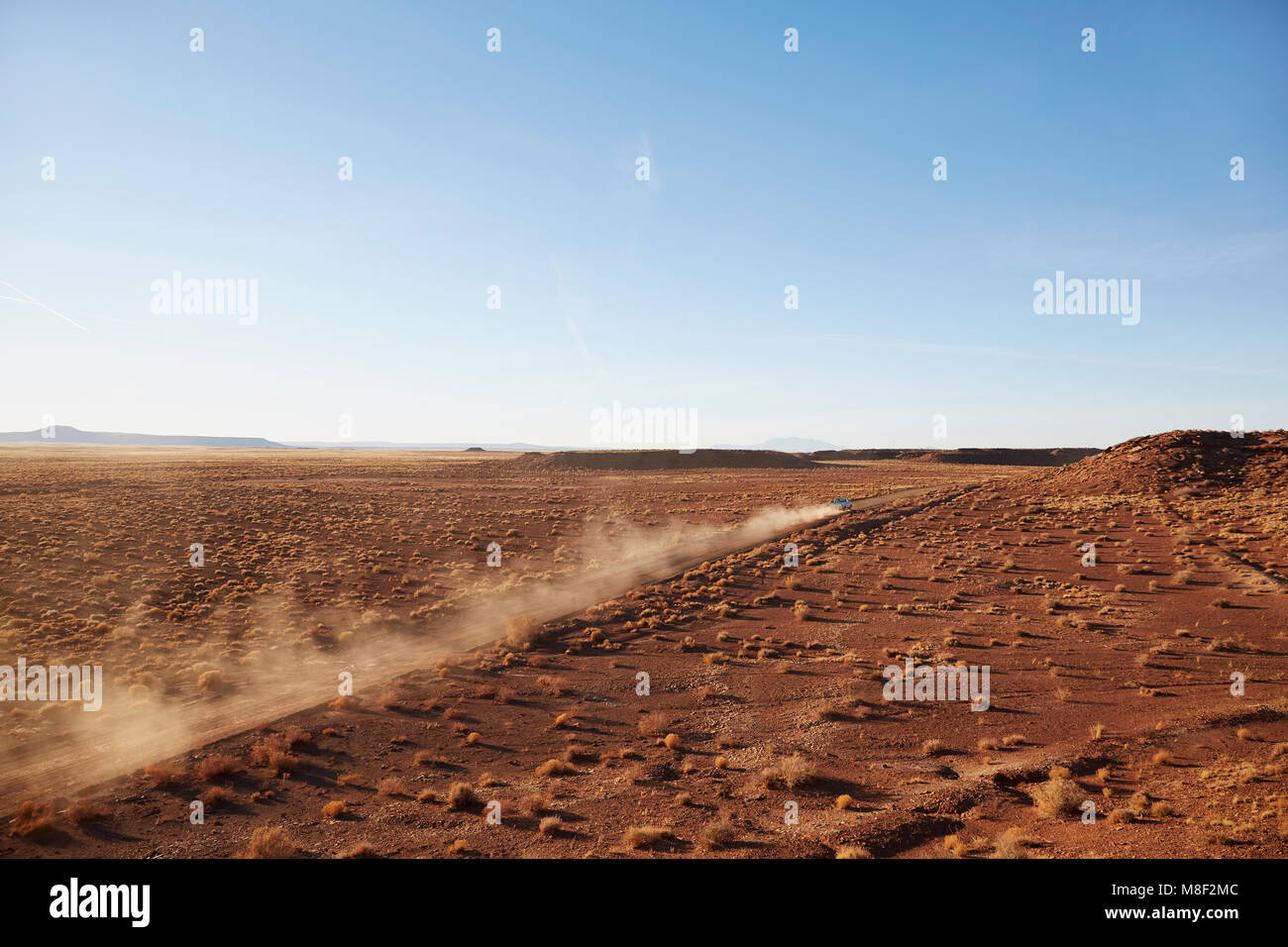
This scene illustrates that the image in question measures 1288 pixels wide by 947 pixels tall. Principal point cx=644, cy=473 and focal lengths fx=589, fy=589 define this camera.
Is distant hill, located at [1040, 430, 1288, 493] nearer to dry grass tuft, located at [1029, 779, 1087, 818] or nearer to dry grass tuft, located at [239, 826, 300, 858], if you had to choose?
dry grass tuft, located at [1029, 779, 1087, 818]


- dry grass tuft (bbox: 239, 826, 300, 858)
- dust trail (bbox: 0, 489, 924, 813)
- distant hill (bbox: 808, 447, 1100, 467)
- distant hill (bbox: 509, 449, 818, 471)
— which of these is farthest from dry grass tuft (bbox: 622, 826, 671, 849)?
distant hill (bbox: 808, 447, 1100, 467)

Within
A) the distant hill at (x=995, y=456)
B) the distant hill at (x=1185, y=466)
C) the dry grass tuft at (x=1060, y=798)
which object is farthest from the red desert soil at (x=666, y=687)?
the distant hill at (x=995, y=456)

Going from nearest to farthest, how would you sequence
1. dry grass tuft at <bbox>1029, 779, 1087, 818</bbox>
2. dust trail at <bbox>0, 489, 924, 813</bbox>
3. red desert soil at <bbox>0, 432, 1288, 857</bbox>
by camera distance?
1. dry grass tuft at <bbox>1029, 779, 1087, 818</bbox>
2. red desert soil at <bbox>0, 432, 1288, 857</bbox>
3. dust trail at <bbox>0, 489, 924, 813</bbox>

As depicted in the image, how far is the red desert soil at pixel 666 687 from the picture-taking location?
1071 centimetres

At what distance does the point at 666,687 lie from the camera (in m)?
18.5

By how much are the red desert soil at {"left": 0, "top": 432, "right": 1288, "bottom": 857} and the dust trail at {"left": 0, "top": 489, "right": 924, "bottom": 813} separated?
13 centimetres

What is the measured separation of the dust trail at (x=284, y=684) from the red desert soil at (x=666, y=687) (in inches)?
5.0

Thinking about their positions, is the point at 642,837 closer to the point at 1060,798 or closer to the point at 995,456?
the point at 1060,798

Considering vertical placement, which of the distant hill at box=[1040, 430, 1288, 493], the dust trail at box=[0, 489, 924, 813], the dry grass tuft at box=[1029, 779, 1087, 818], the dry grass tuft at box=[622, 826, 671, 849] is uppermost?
the distant hill at box=[1040, 430, 1288, 493]

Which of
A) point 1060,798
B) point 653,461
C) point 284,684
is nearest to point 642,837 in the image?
point 1060,798

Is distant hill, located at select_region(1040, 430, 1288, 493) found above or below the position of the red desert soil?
above

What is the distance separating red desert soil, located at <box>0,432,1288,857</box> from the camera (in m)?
10.7

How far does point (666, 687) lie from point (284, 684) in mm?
11696

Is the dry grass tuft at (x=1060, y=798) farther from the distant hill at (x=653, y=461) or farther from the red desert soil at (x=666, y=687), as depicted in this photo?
the distant hill at (x=653, y=461)
